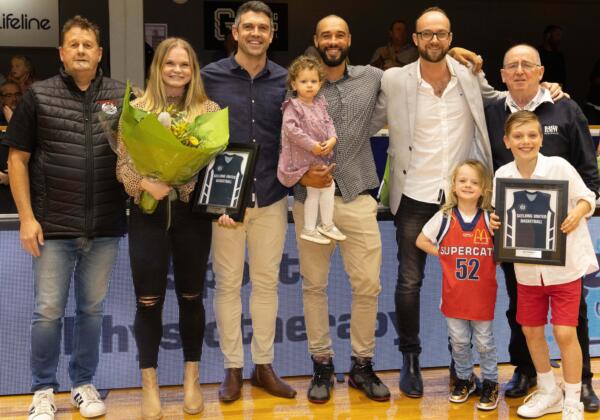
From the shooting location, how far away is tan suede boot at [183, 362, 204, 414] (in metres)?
3.66

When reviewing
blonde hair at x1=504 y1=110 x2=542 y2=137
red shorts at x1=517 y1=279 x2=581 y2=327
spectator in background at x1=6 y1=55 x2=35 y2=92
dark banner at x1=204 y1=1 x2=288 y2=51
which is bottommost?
red shorts at x1=517 y1=279 x2=581 y2=327

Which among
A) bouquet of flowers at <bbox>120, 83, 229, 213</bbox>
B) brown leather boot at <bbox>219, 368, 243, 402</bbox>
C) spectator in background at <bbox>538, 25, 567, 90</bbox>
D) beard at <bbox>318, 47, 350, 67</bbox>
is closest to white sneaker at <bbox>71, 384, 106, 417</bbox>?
brown leather boot at <bbox>219, 368, 243, 402</bbox>

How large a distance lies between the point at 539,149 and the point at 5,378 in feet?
9.47

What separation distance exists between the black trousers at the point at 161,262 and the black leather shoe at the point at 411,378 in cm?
111

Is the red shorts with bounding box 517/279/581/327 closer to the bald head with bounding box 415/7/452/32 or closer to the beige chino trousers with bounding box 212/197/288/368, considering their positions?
the beige chino trousers with bounding box 212/197/288/368

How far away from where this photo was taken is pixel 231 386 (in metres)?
3.82

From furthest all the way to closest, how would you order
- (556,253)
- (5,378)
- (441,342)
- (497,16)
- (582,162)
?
(497,16) → (441,342) → (5,378) → (582,162) → (556,253)

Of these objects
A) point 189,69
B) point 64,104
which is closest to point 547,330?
point 189,69

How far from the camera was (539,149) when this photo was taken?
3650 millimetres

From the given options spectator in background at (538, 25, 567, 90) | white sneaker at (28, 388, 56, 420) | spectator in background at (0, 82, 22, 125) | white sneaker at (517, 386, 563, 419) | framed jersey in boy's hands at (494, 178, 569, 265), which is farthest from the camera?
spectator in background at (538, 25, 567, 90)

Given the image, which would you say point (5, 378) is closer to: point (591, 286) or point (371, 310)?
point (371, 310)

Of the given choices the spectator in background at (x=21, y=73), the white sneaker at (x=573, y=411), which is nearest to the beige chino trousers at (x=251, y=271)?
the white sneaker at (x=573, y=411)

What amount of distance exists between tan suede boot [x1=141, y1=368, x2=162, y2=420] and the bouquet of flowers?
78 cm

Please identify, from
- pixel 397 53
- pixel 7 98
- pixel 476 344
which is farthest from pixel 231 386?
pixel 397 53
